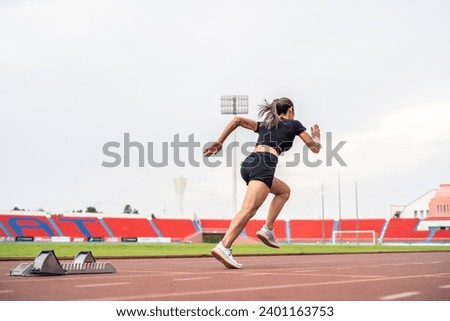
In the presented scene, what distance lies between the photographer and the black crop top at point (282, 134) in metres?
Answer: 7.42

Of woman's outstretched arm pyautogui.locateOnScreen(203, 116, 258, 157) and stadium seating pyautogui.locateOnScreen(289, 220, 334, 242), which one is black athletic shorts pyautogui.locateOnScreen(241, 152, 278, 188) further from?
stadium seating pyautogui.locateOnScreen(289, 220, 334, 242)

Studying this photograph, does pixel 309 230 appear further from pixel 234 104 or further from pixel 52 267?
pixel 52 267

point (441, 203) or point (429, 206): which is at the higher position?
point (441, 203)

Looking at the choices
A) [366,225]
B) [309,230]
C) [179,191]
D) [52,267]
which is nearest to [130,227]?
[179,191]

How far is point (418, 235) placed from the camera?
6850cm

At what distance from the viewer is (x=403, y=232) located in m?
70.5

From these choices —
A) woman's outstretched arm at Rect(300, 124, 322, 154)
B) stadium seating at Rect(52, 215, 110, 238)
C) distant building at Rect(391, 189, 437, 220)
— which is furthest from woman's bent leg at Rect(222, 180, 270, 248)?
distant building at Rect(391, 189, 437, 220)

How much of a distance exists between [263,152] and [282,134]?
0.34 meters

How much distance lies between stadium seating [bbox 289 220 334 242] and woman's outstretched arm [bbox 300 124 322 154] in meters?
66.0

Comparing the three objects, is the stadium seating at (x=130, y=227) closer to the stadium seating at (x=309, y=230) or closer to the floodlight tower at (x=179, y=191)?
the floodlight tower at (x=179, y=191)

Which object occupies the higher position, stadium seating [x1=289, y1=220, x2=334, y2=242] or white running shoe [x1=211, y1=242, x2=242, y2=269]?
white running shoe [x1=211, y1=242, x2=242, y2=269]

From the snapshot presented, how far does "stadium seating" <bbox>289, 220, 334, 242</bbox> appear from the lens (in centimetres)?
7312

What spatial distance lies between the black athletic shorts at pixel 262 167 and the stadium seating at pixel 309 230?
6607cm
